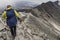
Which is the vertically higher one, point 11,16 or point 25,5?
point 11,16

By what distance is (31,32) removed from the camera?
59.9 feet

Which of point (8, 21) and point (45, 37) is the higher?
point (8, 21)

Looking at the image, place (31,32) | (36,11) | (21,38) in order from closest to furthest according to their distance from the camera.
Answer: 1. (21,38)
2. (31,32)
3. (36,11)

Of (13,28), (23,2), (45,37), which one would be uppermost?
(13,28)

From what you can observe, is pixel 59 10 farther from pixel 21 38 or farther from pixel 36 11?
pixel 21 38

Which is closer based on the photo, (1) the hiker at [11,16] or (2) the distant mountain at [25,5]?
(1) the hiker at [11,16]

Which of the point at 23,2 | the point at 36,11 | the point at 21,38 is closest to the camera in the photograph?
the point at 21,38

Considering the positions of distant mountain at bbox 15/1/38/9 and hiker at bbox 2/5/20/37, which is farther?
distant mountain at bbox 15/1/38/9

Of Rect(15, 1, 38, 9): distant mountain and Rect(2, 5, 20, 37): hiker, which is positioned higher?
Rect(2, 5, 20, 37): hiker

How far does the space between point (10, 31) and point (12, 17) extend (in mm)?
1244

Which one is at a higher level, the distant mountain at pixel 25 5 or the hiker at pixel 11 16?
the hiker at pixel 11 16

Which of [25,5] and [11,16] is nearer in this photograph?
[11,16]

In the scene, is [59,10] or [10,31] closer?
[10,31]

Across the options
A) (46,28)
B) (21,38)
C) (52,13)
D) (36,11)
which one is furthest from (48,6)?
(21,38)
